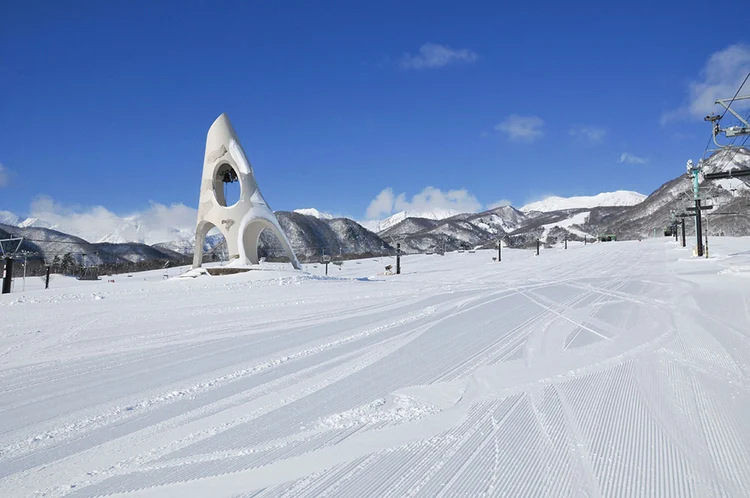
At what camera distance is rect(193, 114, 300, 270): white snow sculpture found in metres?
27.6

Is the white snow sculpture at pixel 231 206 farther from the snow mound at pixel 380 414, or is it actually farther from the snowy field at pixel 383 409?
the snow mound at pixel 380 414

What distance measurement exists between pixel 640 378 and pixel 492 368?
1.50m

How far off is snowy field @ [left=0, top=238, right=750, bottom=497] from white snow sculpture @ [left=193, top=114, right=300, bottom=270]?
1965cm

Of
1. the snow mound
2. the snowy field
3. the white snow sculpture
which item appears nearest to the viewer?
the snowy field

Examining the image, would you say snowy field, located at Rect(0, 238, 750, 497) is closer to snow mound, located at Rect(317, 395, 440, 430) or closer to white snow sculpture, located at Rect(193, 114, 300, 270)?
snow mound, located at Rect(317, 395, 440, 430)

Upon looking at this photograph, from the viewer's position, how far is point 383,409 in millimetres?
3717

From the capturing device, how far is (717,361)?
16.7 ft

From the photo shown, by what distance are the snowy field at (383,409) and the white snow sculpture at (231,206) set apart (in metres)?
19.7

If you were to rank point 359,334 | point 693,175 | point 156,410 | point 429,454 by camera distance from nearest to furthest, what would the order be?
point 429,454 → point 156,410 → point 359,334 → point 693,175

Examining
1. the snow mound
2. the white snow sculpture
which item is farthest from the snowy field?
the white snow sculpture

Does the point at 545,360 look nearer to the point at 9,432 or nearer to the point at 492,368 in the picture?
the point at 492,368

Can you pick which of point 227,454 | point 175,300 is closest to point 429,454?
point 227,454

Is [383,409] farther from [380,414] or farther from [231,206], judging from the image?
[231,206]

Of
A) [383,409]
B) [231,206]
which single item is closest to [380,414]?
[383,409]
